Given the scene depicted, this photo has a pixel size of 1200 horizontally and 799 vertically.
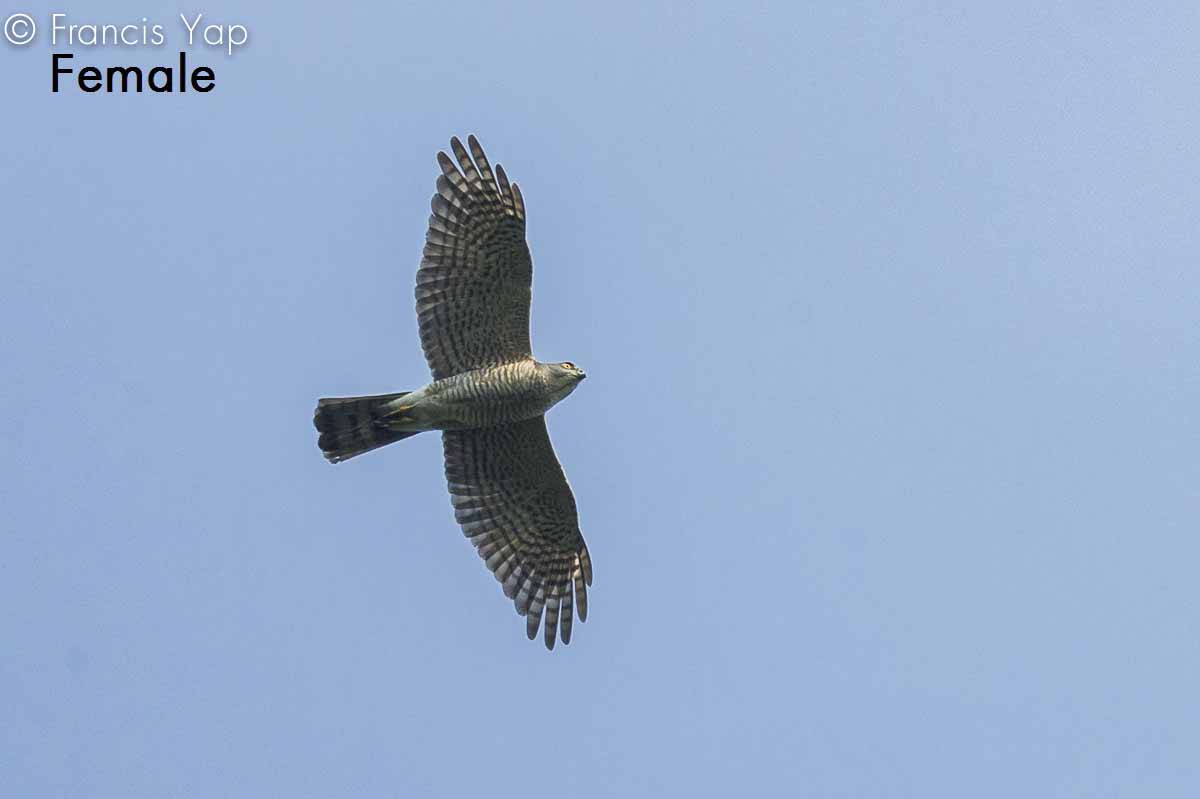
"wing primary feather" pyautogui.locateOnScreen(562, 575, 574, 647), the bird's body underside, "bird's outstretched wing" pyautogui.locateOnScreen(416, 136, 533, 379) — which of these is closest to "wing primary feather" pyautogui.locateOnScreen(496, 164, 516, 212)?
"bird's outstretched wing" pyautogui.locateOnScreen(416, 136, 533, 379)

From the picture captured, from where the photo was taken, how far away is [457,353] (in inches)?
848

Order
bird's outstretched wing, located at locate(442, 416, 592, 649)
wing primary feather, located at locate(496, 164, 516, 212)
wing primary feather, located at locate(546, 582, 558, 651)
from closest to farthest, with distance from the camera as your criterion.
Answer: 1. wing primary feather, located at locate(496, 164, 516, 212)
2. bird's outstretched wing, located at locate(442, 416, 592, 649)
3. wing primary feather, located at locate(546, 582, 558, 651)

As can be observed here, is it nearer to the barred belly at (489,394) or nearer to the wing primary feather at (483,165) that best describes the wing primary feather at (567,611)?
the barred belly at (489,394)

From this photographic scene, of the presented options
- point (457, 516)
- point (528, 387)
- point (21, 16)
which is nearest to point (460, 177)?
point (528, 387)

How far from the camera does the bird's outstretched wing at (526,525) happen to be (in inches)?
888

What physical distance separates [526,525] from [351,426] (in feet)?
8.06

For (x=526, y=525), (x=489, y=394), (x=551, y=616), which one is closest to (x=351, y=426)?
(x=489, y=394)

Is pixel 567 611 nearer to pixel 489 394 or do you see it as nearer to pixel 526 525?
pixel 526 525

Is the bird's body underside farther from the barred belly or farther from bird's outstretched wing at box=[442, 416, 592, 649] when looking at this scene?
bird's outstretched wing at box=[442, 416, 592, 649]

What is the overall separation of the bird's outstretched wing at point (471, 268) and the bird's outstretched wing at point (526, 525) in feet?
4.67

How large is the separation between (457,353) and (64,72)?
216 inches

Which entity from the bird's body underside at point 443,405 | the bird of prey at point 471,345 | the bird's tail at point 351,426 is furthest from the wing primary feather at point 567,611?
the bird's tail at point 351,426

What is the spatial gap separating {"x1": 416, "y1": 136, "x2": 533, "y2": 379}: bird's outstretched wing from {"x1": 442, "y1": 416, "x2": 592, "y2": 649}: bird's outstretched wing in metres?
1.42

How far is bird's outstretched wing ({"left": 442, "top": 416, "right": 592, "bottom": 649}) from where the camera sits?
22562 mm
